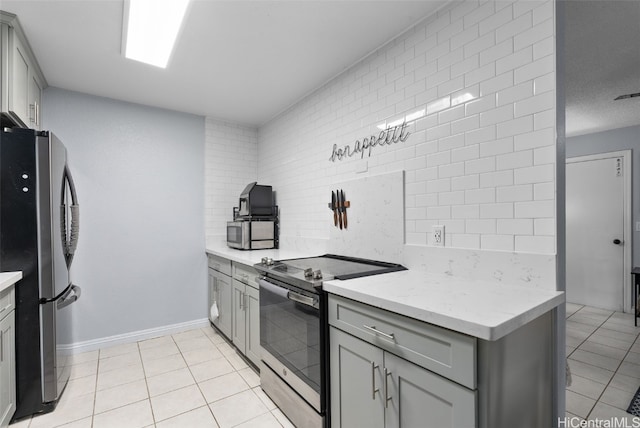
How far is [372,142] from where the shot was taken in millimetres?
2268

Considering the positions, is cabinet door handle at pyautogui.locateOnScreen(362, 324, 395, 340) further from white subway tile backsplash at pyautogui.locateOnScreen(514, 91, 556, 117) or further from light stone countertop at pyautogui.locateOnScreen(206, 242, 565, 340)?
white subway tile backsplash at pyautogui.locateOnScreen(514, 91, 556, 117)

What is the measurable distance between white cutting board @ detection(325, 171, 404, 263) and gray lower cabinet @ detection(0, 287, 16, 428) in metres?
2.11

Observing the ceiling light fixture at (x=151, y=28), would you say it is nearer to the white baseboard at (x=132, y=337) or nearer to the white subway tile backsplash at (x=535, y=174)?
the white subway tile backsplash at (x=535, y=174)

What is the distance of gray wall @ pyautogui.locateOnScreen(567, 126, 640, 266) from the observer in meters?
3.87

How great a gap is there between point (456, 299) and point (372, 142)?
4.51ft

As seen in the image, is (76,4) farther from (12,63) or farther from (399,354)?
(399,354)

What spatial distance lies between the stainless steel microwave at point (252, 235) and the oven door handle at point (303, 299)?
1535 millimetres

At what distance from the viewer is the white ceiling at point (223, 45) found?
1797mm

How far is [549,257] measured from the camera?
1337mm

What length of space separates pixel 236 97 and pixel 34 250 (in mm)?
2069

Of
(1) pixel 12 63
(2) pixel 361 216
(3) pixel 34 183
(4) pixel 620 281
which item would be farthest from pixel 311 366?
(4) pixel 620 281

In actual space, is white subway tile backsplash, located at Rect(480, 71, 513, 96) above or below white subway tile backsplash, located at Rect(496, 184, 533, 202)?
above

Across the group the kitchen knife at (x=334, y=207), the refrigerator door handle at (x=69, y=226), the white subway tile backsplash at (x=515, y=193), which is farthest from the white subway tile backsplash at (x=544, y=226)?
the refrigerator door handle at (x=69, y=226)

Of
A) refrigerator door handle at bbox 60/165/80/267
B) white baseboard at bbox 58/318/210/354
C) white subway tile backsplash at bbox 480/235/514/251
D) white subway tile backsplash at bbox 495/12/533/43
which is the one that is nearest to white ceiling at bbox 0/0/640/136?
white subway tile backsplash at bbox 495/12/533/43
